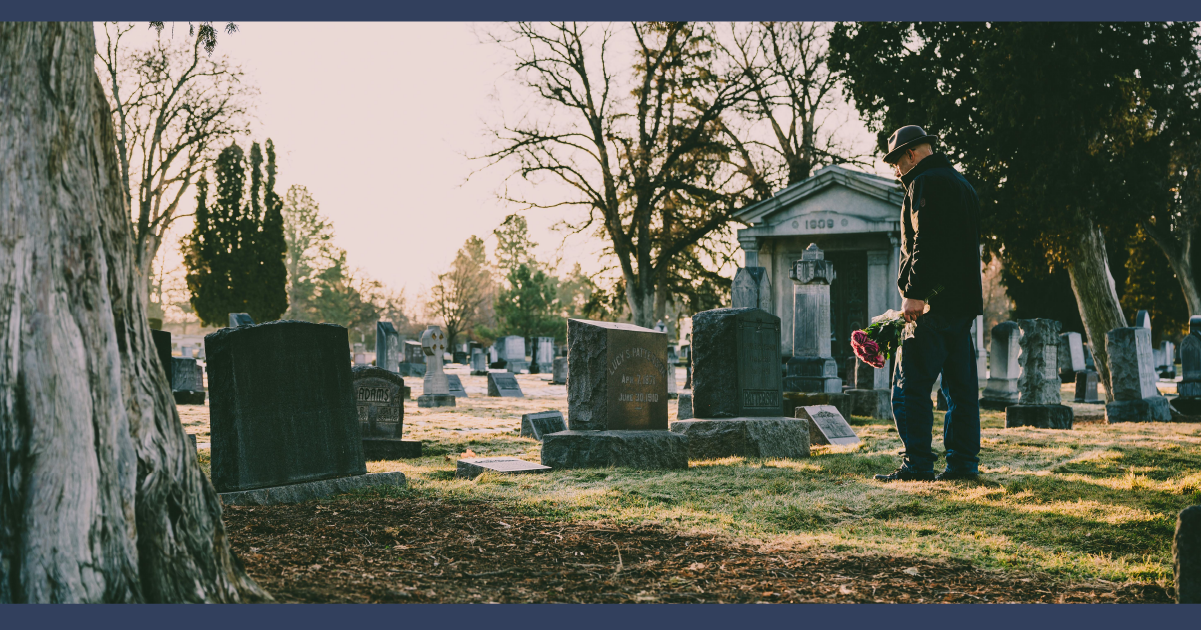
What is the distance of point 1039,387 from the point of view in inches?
401

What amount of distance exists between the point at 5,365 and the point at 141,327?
381mm

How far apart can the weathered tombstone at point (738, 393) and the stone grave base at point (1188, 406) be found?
7406 mm

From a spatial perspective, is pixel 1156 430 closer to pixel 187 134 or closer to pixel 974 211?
pixel 974 211

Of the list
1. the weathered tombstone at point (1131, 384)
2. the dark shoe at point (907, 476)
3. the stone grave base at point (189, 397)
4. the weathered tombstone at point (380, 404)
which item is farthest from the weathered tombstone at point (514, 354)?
the dark shoe at point (907, 476)

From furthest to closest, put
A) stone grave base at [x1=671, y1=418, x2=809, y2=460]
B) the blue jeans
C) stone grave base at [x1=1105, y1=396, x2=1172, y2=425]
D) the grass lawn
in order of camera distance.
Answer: stone grave base at [x1=1105, y1=396, x2=1172, y2=425] → stone grave base at [x1=671, y1=418, x2=809, y2=460] → the blue jeans → the grass lawn

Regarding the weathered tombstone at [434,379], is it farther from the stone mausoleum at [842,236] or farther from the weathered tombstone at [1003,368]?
the weathered tombstone at [1003,368]

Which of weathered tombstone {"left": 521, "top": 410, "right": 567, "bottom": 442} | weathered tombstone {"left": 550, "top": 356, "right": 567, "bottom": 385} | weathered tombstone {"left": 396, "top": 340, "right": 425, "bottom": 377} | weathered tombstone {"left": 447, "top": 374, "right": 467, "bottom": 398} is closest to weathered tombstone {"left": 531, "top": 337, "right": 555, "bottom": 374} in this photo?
weathered tombstone {"left": 396, "top": 340, "right": 425, "bottom": 377}

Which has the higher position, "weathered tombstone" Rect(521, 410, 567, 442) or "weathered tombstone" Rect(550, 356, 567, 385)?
"weathered tombstone" Rect(550, 356, 567, 385)

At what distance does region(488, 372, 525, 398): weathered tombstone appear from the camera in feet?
59.5

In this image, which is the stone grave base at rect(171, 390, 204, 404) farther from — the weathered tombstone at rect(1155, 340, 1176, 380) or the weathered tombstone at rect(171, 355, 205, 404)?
the weathered tombstone at rect(1155, 340, 1176, 380)

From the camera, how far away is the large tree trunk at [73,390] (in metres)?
2.32

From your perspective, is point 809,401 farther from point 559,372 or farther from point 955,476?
point 559,372

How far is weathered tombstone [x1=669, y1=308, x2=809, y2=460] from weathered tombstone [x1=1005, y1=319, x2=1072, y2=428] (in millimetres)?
3822

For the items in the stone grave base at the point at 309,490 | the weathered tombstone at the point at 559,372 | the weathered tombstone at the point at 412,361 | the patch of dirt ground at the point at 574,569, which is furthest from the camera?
the weathered tombstone at the point at 412,361
